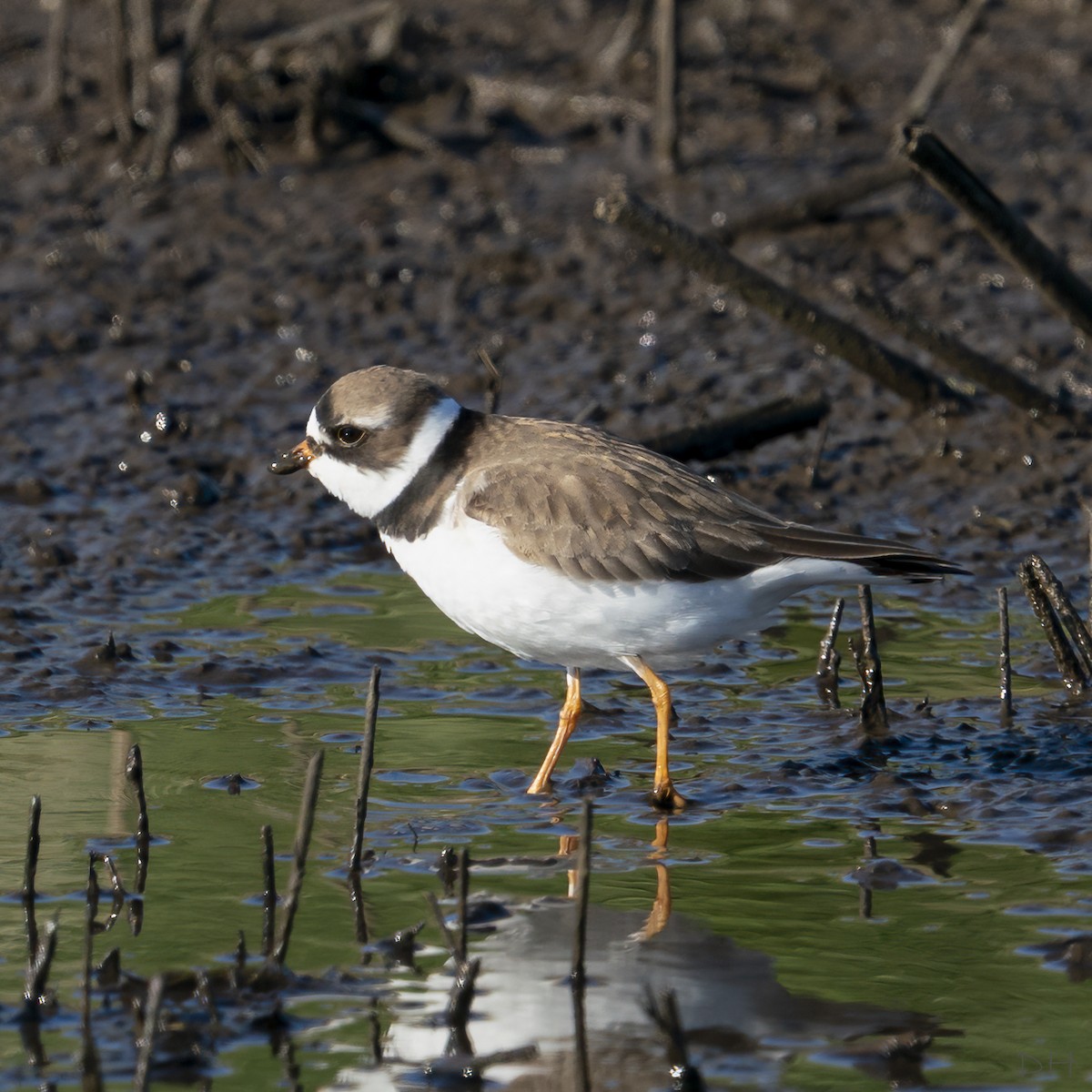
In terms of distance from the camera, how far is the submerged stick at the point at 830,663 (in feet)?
23.3

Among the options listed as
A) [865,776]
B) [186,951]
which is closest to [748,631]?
[865,776]

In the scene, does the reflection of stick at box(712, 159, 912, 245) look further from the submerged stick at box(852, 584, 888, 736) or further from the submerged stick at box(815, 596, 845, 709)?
the submerged stick at box(852, 584, 888, 736)

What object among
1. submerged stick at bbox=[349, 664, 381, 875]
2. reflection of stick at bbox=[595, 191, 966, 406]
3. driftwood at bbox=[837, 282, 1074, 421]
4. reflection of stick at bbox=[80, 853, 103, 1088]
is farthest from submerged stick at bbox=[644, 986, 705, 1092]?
driftwood at bbox=[837, 282, 1074, 421]

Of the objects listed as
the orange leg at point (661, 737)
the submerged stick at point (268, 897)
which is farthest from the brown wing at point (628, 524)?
the submerged stick at point (268, 897)

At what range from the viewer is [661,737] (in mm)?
6262

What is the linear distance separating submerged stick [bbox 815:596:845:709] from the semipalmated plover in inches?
31.4

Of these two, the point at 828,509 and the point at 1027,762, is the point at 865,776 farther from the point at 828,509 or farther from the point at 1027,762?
the point at 828,509

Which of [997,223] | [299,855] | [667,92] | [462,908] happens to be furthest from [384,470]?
[667,92]

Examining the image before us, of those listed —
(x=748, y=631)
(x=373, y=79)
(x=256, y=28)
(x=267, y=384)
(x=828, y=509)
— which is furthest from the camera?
(x=256, y=28)

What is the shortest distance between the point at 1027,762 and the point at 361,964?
2645 millimetres

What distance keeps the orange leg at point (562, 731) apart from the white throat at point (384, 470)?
91cm

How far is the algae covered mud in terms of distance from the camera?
15.7 feet

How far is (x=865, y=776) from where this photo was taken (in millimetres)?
6430

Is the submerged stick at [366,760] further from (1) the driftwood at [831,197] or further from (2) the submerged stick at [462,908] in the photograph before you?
(1) the driftwood at [831,197]
